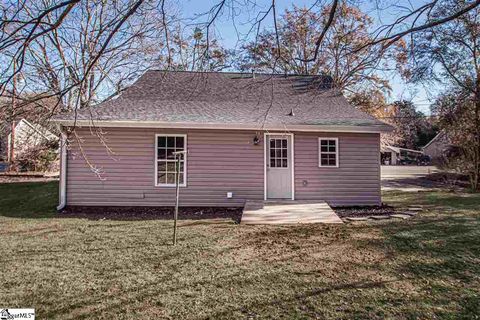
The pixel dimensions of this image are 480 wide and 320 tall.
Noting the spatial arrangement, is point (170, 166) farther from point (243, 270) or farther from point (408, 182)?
point (408, 182)

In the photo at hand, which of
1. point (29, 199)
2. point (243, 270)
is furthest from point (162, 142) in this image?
point (243, 270)

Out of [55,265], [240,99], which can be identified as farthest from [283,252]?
[240,99]

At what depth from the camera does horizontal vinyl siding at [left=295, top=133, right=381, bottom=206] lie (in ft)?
30.8

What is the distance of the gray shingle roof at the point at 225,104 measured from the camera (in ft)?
29.7

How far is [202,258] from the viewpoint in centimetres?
471

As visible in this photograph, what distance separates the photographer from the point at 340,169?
9398 mm

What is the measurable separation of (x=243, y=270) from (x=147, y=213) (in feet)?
16.8

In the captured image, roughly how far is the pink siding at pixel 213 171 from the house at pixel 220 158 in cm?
3

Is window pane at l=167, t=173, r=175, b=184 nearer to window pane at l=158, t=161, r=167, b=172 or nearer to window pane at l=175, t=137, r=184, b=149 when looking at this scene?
window pane at l=158, t=161, r=167, b=172

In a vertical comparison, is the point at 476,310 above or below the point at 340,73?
below

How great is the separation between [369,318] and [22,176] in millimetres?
16846

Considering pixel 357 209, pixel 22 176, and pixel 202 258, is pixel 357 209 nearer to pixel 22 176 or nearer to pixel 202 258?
pixel 202 258

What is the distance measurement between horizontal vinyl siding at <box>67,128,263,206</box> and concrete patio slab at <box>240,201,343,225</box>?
86cm

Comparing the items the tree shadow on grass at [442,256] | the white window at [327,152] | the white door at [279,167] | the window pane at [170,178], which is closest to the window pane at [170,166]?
the window pane at [170,178]
